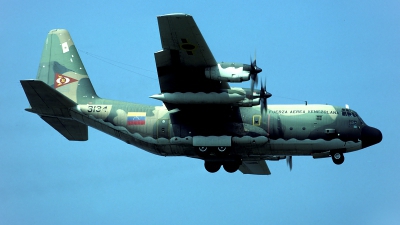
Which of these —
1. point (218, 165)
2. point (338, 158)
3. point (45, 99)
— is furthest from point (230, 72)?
point (45, 99)

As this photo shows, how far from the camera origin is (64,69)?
4134cm

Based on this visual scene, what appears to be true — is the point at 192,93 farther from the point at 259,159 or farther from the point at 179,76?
the point at 259,159

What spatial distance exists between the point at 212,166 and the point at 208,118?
251 centimetres

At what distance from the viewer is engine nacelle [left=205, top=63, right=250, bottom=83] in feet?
116

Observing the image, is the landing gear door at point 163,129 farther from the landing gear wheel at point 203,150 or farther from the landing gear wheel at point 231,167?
the landing gear wheel at point 231,167

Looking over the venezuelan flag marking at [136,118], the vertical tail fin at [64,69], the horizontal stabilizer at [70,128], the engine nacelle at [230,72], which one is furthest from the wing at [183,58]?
the horizontal stabilizer at [70,128]

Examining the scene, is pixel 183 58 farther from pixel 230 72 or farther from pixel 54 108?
pixel 54 108

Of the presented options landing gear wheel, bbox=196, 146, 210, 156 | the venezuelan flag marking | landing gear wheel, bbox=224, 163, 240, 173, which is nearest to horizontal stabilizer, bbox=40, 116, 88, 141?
the venezuelan flag marking

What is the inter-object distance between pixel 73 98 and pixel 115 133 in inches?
113

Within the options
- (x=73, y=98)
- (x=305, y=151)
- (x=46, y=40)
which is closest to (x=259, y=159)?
(x=305, y=151)

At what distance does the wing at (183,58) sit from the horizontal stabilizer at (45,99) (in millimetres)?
4882

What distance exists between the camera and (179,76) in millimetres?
36875

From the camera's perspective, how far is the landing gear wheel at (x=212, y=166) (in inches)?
1545

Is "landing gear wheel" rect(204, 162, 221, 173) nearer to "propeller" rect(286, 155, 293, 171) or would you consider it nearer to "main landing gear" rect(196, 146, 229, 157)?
"main landing gear" rect(196, 146, 229, 157)
